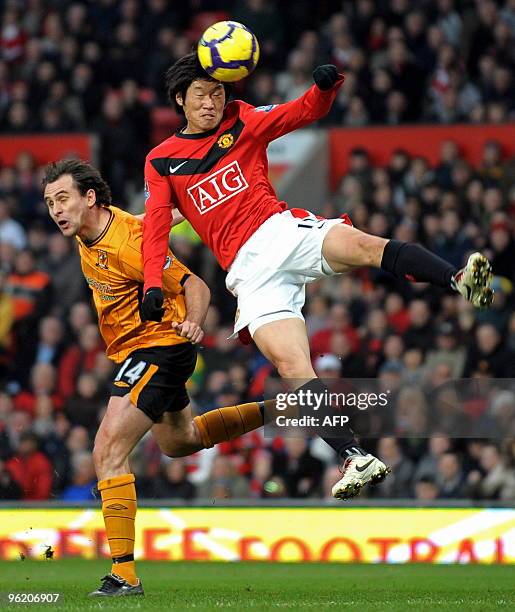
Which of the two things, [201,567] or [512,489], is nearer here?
[201,567]

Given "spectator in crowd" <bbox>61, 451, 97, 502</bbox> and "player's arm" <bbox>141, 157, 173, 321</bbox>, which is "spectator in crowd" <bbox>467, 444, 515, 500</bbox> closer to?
"spectator in crowd" <bbox>61, 451, 97, 502</bbox>

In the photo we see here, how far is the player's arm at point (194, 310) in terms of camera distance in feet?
27.0

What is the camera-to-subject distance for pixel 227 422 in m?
9.02

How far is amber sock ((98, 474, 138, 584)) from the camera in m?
8.15

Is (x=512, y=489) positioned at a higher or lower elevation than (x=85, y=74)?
lower

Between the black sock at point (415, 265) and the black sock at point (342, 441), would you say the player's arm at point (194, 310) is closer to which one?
the black sock at point (342, 441)

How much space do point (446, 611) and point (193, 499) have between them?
5087 mm

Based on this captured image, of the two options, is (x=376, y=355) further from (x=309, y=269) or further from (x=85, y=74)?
(x=85, y=74)

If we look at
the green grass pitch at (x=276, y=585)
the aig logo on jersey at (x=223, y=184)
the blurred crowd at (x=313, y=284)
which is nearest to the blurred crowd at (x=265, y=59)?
the blurred crowd at (x=313, y=284)

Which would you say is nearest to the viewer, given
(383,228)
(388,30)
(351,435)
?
(351,435)

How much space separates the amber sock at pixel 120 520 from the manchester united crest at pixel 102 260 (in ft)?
3.93

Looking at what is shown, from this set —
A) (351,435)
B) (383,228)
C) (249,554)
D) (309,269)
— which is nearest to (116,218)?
(309,269)

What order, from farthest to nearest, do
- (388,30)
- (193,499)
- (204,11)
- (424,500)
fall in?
(204,11), (388,30), (193,499), (424,500)

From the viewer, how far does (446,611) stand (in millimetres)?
7273
